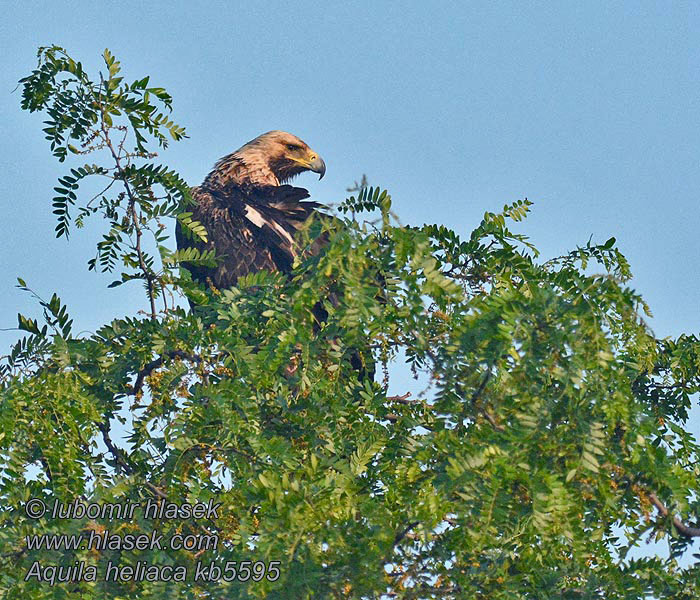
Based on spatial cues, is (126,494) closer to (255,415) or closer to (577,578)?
(255,415)

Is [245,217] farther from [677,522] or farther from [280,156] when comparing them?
[677,522]

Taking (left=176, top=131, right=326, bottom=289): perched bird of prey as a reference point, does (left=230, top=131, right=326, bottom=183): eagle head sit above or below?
above

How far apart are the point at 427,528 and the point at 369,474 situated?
76 centimetres

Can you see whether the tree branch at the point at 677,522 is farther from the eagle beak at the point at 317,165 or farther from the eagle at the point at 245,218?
the eagle beak at the point at 317,165

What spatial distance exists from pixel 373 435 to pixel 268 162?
553 centimetres

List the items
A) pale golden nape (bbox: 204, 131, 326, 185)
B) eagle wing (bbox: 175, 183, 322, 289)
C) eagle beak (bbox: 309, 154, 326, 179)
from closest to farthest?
eagle wing (bbox: 175, 183, 322, 289) < pale golden nape (bbox: 204, 131, 326, 185) < eagle beak (bbox: 309, 154, 326, 179)

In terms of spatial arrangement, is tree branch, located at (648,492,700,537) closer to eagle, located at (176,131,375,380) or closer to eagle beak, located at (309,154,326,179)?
eagle, located at (176,131,375,380)

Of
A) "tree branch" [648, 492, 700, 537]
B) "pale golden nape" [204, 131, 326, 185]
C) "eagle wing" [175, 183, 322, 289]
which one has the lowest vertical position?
"tree branch" [648, 492, 700, 537]

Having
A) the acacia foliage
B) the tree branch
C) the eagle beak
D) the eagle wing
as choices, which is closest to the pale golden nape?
the eagle beak

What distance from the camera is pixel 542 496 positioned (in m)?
3.03

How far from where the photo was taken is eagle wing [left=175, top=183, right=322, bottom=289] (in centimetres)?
705

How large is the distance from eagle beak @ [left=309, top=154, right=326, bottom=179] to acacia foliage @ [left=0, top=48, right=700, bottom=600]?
4958 mm

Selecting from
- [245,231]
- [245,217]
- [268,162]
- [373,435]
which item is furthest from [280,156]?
[373,435]

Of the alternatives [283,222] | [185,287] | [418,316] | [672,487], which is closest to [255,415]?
[418,316]
